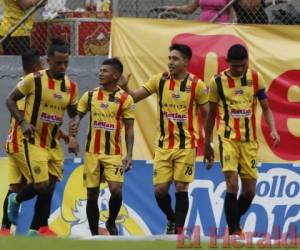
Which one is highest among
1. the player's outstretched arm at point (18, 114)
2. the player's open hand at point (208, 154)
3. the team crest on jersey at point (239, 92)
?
the team crest on jersey at point (239, 92)

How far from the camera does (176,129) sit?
14.1 metres

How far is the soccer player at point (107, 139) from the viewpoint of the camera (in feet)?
45.2

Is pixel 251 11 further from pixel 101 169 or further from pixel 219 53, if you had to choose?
pixel 101 169

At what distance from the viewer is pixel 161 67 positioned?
1603 centimetres

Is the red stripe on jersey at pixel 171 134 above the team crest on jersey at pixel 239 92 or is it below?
below

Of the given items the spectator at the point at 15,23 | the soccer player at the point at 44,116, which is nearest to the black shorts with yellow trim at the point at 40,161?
the soccer player at the point at 44,116

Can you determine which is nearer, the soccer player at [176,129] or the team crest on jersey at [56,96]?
the team crest on jersey at [56,96]

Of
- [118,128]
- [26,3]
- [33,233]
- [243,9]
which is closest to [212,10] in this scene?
[243,9]

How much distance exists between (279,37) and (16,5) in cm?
375

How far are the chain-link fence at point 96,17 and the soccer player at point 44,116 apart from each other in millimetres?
3489

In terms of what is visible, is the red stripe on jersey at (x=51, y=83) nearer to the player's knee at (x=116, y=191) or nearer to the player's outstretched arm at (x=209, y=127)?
the player's knee at (x=116, y=191)

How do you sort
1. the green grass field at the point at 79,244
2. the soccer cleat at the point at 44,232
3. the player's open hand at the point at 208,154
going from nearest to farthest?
the green grass field at the point at 79,244 < the soccer cleat at the point at 44,232 < the player's open hand at the point at 208,154

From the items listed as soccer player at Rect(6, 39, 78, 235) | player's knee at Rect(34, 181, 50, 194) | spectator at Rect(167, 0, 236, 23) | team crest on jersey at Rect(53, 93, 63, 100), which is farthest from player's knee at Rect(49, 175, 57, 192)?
spectator at Rect(167, 0, 236, 23)

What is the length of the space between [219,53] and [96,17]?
2.32 meters
